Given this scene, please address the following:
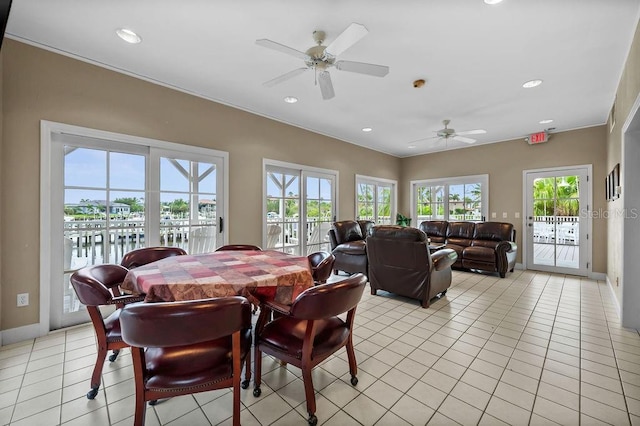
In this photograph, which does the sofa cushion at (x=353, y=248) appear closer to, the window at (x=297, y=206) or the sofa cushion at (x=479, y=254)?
the window at (x=297, y=206)

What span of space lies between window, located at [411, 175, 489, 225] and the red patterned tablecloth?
5.59 meters

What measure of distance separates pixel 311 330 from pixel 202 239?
8.84ft

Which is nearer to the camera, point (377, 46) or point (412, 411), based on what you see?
point (412, 411)

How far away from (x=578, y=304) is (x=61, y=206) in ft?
20.0

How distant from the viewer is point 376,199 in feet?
22.8

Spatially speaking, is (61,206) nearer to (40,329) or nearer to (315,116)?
(40,329)

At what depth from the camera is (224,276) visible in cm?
176

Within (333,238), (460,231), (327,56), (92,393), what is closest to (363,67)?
(327,56)

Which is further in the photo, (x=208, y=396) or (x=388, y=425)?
(x=208, y=396)

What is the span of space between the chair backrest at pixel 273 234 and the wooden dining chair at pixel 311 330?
2622mm

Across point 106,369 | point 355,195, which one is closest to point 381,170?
point 355,195

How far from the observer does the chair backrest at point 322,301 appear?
143cm

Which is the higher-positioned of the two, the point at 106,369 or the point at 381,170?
the point at 381,170

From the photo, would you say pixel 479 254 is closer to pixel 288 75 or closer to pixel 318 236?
pixel 318 236
